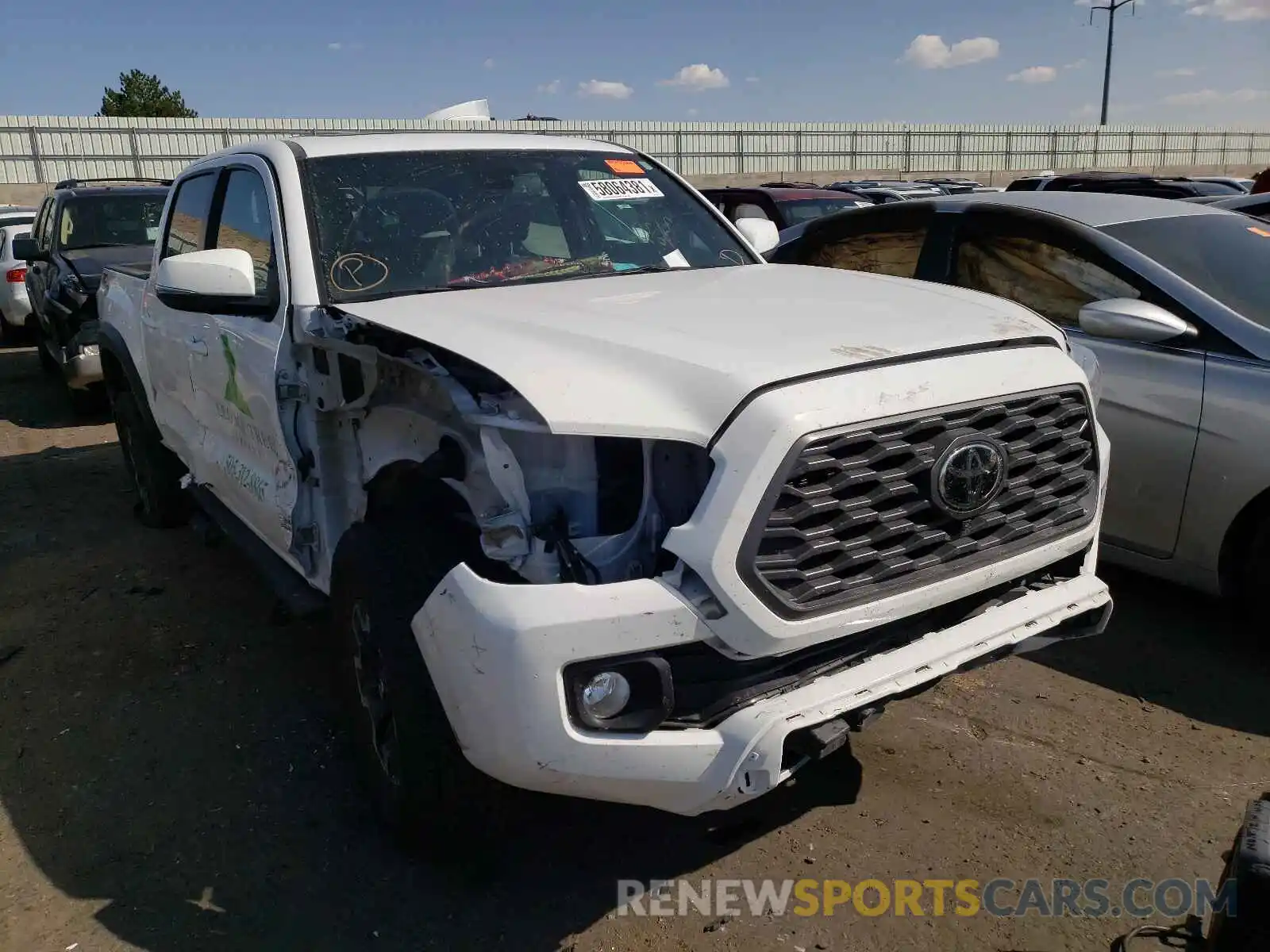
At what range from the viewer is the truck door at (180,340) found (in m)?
4.24

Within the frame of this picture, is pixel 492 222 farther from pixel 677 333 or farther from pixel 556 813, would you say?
pixel 556 813

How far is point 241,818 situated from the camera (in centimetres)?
308

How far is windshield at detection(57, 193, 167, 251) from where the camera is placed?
9203mm

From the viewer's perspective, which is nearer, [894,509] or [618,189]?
[894,509]

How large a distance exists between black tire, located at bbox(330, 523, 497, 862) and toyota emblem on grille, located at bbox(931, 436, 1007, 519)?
47.0 inches

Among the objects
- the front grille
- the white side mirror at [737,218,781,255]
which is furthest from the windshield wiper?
the front grille

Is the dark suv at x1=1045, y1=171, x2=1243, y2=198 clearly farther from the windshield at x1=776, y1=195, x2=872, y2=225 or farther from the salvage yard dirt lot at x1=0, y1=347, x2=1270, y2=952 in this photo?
the salvage yard dirt lot at x1=0, y1=347, x2=1270, y2=952

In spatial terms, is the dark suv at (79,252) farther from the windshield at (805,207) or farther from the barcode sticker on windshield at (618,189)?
the windshield at (805,207)

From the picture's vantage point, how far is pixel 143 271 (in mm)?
5258

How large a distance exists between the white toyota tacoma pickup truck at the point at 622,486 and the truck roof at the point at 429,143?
87 mm

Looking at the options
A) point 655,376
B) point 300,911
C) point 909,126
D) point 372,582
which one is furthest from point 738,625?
point 909,126

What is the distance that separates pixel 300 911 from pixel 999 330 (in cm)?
236

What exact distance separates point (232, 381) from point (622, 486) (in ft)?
6.44
